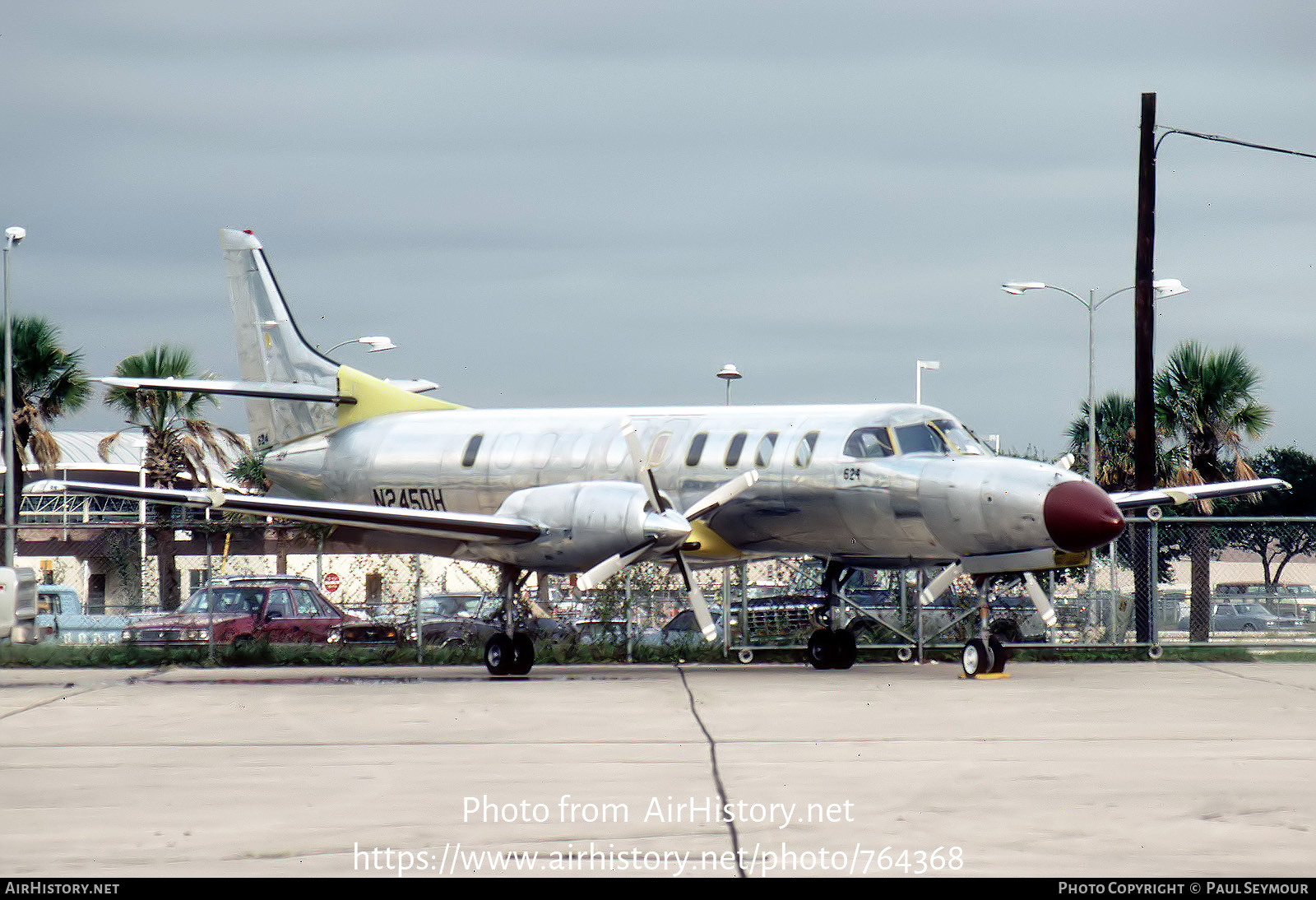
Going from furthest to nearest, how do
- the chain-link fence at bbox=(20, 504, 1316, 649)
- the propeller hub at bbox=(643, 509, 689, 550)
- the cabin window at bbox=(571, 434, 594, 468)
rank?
the chain-link fence at bbox=(20, 504, 1316, 649)
the cabin window at bbox=(571, 434, 594, 468)
the propeller hub at bbox=(643, 509, 689, 550)

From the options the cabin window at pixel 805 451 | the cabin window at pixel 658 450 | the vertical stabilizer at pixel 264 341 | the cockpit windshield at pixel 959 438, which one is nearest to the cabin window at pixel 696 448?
the cabin window at pixel 658 450

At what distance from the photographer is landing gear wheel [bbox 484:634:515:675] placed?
18.4 meters

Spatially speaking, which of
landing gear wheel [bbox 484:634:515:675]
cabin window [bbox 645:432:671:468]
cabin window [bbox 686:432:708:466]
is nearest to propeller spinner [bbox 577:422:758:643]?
cabin window [bbox 645:432:671:468]

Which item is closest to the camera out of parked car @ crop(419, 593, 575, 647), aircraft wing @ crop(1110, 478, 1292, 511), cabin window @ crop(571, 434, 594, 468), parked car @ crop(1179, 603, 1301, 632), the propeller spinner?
the propeller spinner

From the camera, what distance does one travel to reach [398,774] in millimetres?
9742

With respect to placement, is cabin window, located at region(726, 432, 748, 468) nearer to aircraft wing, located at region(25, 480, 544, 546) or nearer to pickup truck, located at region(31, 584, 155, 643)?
aircraft wing, located at region(25, 480, 544, 546)

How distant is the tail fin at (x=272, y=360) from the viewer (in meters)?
22.8

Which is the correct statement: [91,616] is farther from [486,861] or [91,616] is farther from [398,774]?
[486,861]

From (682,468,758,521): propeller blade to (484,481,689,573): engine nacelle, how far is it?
53 centimetres

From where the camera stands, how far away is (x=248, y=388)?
2133 cm

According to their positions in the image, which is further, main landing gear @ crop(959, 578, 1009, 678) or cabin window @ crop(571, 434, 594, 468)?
cabin window @ crop(571, 434, 594, 468)

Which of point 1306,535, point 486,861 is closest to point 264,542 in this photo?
point 1306,535

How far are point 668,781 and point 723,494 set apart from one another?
30.0ft

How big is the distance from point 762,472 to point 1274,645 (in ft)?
28.1
